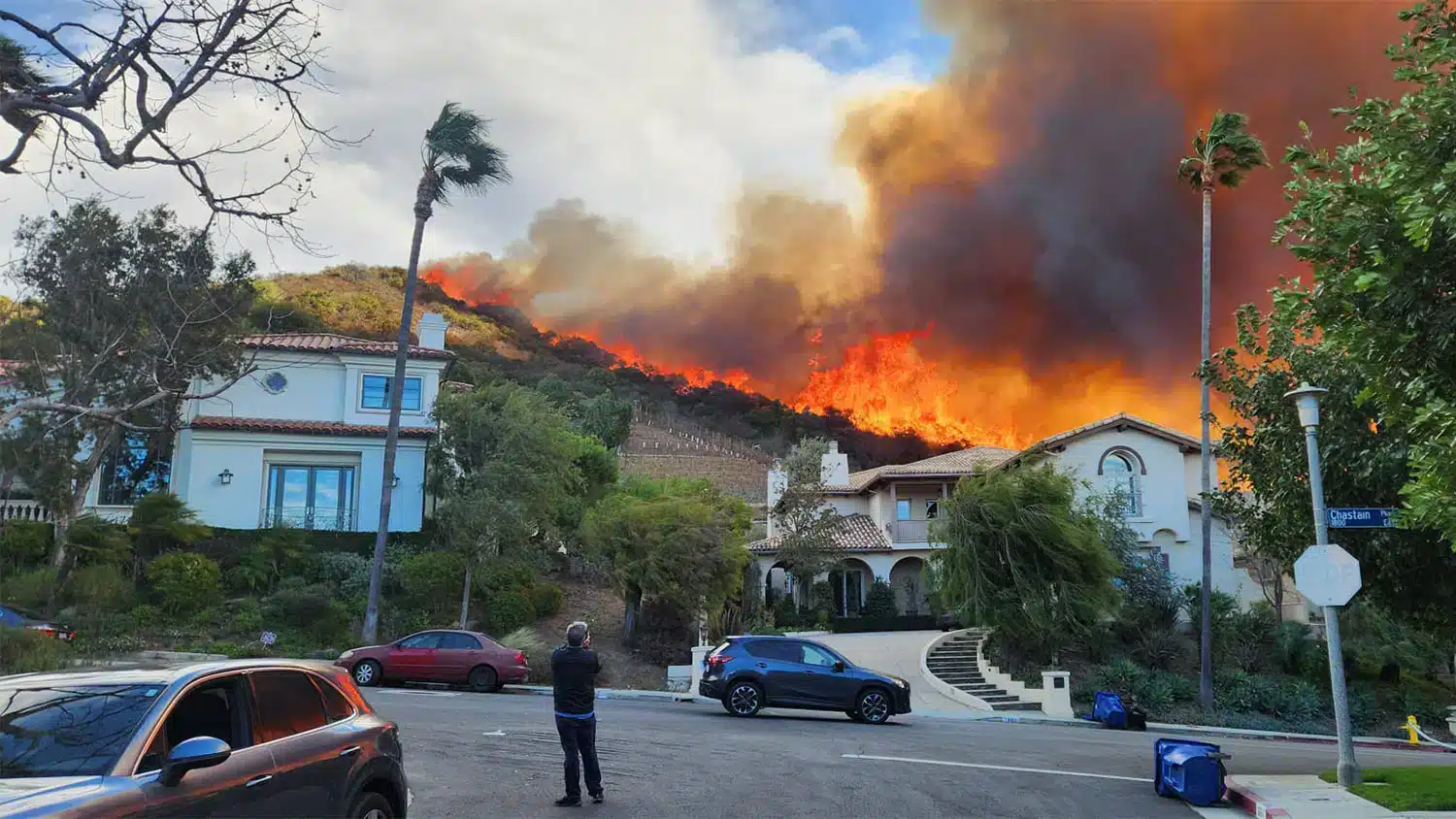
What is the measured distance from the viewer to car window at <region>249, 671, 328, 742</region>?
5.59 m

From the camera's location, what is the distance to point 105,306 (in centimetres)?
2667

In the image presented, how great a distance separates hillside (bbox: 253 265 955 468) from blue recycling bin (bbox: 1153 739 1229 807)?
59.0 meters

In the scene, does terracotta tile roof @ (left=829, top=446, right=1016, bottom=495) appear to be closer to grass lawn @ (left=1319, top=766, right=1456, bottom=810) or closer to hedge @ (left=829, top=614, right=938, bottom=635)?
hedge @ (left=829, top=614, right=938, bottom=635)

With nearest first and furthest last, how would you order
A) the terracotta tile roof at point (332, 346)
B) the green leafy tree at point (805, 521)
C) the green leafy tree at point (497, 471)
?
the green leafy tree at point (497, 471) < the terracotta tile roof at point (332, 346) < the green leafy tree at point (805, 521)

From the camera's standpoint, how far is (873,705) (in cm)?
1803

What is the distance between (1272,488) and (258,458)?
96.4 feet

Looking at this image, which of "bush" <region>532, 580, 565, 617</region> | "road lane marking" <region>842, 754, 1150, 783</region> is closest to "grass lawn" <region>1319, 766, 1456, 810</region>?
"road lane marking" <region>842, 754, 1150, 783</region>

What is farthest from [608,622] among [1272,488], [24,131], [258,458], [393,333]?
[393,333]

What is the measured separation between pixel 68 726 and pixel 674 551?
21.4 m

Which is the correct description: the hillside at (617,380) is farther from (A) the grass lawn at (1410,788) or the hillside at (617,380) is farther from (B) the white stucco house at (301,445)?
(A) the grass lawn at (1410,788)

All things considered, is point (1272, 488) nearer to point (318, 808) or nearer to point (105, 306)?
point (318, 808)

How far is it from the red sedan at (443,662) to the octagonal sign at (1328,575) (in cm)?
1578

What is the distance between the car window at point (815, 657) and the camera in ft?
59.8

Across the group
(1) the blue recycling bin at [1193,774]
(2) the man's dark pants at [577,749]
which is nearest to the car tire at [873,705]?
(1) the blue recycling bin at [1193,774]
